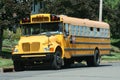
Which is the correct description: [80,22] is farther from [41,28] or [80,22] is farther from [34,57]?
[34,57]

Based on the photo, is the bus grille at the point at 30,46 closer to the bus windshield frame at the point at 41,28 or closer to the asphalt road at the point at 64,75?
the bus windshield frame at the point at 41,28

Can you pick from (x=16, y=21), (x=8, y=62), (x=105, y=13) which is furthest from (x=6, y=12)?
(x=105, y=13)

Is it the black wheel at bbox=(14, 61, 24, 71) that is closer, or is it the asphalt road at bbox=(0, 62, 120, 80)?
the asphalt road at bbox=(0, 62, 120, 80)

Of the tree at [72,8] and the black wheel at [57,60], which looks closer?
the black wheel at [57,60]

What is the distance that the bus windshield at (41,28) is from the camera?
24469 mm

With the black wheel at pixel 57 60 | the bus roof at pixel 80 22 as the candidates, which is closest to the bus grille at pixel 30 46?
the black wheel at pixel 57 60

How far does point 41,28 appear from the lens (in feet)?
81.5

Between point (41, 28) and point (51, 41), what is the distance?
4.49 ft

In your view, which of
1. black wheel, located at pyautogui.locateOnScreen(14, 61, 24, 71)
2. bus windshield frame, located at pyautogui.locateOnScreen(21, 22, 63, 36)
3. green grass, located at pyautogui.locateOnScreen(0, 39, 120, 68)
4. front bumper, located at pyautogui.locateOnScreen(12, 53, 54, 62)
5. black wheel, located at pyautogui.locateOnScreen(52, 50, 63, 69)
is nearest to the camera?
front bumper, located at pyautogui.locateOnScreen(12, 53, 54, 62)

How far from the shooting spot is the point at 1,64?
25.9 m

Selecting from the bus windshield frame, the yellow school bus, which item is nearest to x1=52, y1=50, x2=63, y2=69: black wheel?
the yellow school bus

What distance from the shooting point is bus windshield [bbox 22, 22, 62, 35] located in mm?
24469

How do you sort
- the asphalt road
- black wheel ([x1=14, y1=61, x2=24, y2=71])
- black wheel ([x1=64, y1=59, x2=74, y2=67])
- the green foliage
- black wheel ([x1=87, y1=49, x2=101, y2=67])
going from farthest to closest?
the green foliage < black wheel ([x1=87, y1=49, x2=101, y2=67]) < black wheel ([x1=64, y1=59, x2=74, y2=67]) < black wheel ([x1=14, y1=61, x2=24, y2=71]) < the asphalt road

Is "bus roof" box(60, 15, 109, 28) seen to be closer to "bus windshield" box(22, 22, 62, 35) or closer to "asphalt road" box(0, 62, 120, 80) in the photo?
"bus windshield" box(22, 22, 62, 35)
